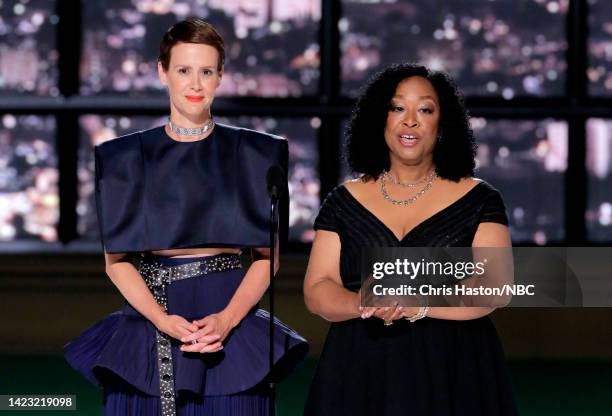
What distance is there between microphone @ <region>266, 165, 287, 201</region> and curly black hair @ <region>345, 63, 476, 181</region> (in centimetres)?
30

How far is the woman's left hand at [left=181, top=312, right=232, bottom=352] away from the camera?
11.1 feet

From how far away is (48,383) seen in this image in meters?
5.90

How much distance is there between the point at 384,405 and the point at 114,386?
0.70m

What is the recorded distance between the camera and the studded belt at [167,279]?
133 inches

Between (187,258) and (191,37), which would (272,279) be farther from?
(191,37)

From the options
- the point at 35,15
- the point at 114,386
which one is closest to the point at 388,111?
the point at 114,386

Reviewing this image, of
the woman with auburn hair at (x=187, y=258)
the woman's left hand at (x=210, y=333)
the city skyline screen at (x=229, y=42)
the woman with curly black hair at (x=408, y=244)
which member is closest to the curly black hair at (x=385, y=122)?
the woman with curly black hair at (x=408, y=244)

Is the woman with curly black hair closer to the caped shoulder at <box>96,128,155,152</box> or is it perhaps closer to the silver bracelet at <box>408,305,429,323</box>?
the silver bracelet at <box>408,305,429,323</box>

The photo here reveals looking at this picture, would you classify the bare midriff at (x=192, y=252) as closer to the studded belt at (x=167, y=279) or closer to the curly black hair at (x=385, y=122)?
the studded belt at (x=167, y=279)

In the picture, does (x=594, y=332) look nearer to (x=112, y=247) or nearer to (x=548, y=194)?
(x=548, y=194)

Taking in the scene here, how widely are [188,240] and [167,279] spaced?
120 millimetres

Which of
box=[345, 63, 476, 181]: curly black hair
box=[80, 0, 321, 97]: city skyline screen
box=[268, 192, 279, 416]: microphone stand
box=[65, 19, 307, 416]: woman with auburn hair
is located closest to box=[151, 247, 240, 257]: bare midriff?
box=[65, 19, 307, 416]: woman with auburn hair

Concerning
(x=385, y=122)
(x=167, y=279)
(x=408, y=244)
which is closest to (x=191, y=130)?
(x=167, y=279)

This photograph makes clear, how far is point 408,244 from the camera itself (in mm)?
3355
